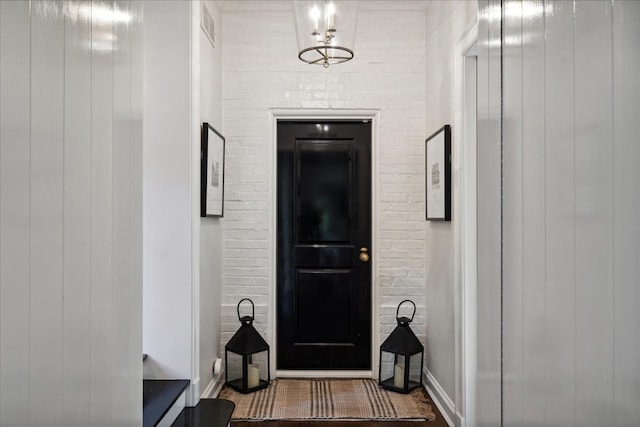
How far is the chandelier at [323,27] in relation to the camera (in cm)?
255

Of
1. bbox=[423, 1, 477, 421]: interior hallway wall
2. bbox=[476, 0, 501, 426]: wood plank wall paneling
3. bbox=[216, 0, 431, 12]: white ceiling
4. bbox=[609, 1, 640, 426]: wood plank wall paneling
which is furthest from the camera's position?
bbox=[216, 0, 431, 12]: white ceiling

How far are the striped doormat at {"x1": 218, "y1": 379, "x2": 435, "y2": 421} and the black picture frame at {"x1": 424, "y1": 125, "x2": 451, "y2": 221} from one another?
48.4 inches

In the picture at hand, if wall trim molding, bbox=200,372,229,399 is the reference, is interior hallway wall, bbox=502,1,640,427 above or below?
above

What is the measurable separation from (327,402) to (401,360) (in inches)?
24.4

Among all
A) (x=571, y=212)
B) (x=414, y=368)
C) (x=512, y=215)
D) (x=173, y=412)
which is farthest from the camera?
(x=414, y=368)

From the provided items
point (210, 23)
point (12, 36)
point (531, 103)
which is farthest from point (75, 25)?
point (210, 23)

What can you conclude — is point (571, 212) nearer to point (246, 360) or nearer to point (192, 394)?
point (192, 394)

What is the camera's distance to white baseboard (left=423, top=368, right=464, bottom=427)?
292 centimetres

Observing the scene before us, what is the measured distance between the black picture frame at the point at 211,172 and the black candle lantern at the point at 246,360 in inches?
33.0

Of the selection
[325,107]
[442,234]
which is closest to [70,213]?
[442,234]

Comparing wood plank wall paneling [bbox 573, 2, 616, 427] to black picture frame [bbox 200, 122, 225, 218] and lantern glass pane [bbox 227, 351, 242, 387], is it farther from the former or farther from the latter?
lantern glass pane [bbox 227, 351, 242, 387]

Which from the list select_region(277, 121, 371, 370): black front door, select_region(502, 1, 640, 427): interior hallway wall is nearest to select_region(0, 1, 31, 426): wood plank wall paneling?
select_region(502, 1, 640, 427): interior hallway wall

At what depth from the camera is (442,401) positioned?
10.5ft

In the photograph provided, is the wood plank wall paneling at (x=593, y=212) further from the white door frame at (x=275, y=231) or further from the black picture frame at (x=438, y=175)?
the white door frame at (x=275, y=231)
